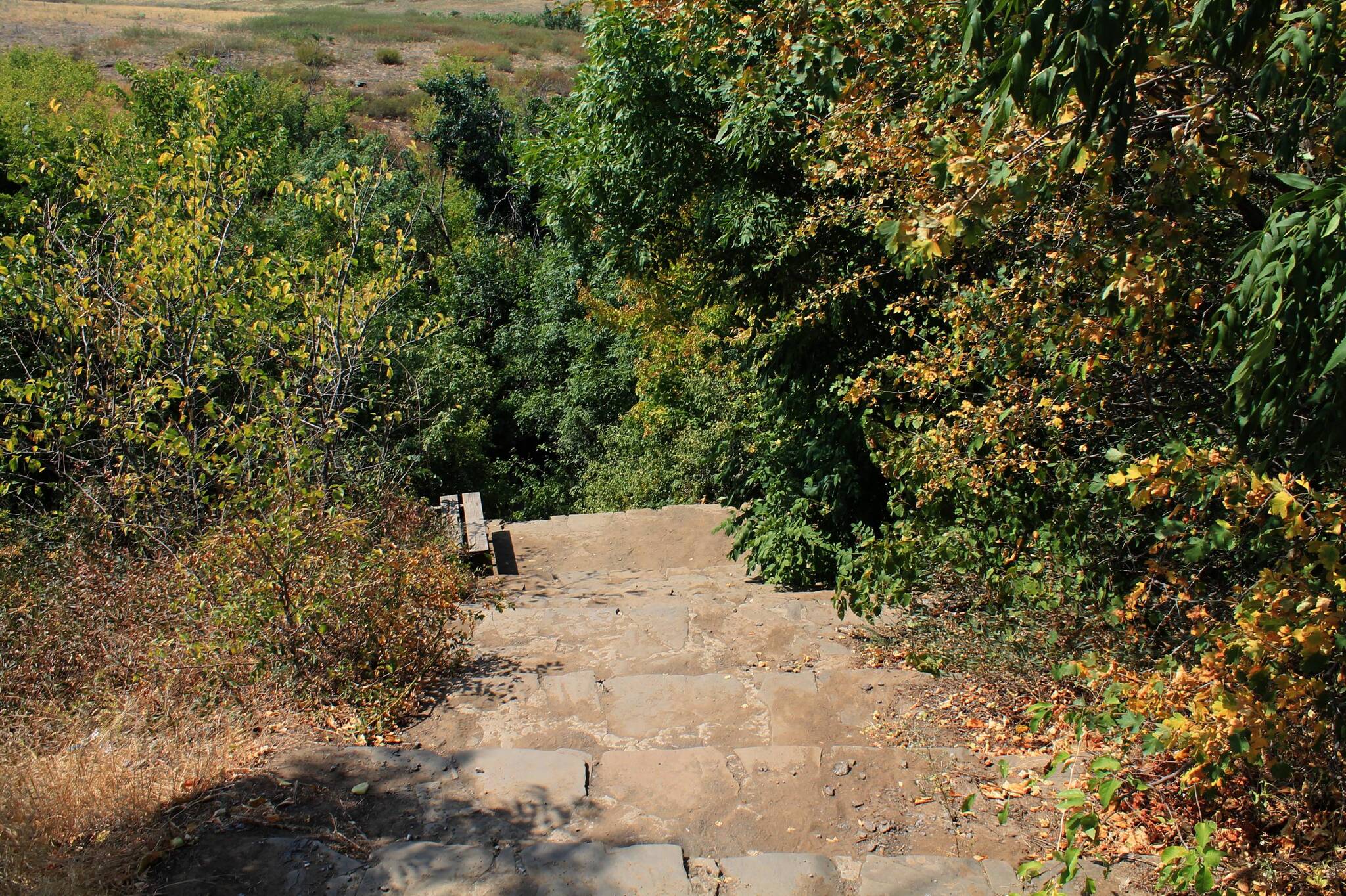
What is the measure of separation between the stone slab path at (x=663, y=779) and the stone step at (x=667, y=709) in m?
0.01

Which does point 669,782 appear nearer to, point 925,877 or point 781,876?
point 781,876

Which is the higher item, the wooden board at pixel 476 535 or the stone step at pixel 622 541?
the wooden board at pixel 476 535

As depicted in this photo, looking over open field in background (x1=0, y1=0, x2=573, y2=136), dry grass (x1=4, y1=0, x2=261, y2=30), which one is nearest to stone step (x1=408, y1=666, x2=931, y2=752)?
open field in background (x1=0, y1=0, x2=573, y2=136)

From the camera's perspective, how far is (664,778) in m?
4.11

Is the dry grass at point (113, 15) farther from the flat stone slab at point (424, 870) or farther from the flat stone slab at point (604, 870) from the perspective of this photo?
the flat stone slab at point (604, 870)

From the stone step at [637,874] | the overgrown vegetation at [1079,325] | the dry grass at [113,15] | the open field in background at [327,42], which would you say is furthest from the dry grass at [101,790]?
the dry grass at [113,15]

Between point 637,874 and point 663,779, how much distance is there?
2.88 ft

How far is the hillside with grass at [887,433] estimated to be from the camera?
9.20 feet

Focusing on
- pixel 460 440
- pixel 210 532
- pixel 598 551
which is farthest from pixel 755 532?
pixel 460 440

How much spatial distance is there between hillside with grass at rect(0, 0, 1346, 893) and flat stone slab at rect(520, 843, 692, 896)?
→ 83 cm

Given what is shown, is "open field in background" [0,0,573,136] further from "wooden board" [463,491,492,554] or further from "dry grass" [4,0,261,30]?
"wooden board" [463,491,492,554]

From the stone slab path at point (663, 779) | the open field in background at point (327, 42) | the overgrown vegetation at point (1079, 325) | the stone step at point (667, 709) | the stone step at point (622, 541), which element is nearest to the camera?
the overgrown vegetation at point (1079, 325)

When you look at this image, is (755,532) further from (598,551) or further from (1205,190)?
(1205,190)

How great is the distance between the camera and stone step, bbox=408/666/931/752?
15.4 ft
